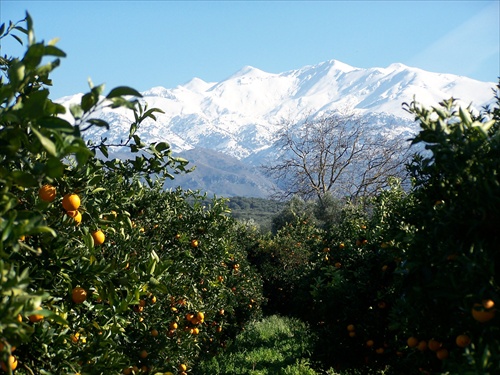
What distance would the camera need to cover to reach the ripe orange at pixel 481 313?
66.8 inches

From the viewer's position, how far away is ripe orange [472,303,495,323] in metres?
1.70

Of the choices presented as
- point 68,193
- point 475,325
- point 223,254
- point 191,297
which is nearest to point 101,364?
point 68,193

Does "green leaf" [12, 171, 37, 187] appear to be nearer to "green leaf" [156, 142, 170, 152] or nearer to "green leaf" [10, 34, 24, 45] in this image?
"green leaf" [156, 142, 170, 152]

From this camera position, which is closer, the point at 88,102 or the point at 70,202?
the point at 88,102

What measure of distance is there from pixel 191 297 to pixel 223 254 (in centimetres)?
107

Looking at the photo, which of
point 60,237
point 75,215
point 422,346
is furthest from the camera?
point 422,346

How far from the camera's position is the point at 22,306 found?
53.2 inches

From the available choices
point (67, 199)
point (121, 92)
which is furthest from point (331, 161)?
point (121, 92)

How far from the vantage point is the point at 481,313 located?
5.58 ft

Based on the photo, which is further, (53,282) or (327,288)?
(327,288)

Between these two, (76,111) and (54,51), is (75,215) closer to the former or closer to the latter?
(76,111)

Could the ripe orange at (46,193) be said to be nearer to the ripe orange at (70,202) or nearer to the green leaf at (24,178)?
the ripe orange at (70,202)

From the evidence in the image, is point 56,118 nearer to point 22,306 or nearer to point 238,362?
point 22,306

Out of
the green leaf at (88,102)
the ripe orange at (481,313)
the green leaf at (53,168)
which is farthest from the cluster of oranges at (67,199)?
the ripe orange at (481,313)
